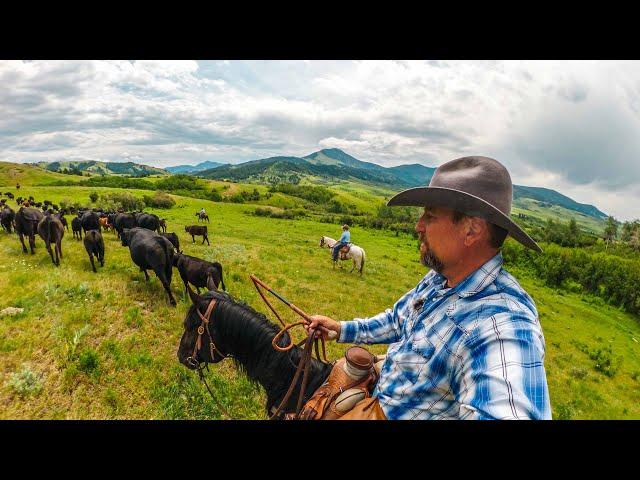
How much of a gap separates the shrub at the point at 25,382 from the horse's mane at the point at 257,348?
3.75 metres

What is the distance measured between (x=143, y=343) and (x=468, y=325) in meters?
7.75

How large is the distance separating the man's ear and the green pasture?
14.0 feet

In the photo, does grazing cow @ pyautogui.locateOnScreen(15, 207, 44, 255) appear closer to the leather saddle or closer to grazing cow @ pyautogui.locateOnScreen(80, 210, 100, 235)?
grazing cow @ pyautogui.locateOnScreen(80, 210, 100, 235)

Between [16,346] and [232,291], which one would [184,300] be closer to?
[232,291]

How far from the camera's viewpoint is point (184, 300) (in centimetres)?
1027

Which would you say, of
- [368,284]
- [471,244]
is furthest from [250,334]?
[368,284]

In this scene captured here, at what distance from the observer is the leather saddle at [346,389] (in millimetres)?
3143

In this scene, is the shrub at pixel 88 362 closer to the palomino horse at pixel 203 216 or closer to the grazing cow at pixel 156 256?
the grazing cow at pixel 156 256

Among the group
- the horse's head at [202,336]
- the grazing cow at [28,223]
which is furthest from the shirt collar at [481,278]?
the grazing cow at [28,223]

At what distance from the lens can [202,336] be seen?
4.67m

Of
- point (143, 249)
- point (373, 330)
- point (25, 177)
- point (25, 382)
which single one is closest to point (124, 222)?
point (143, 249)
